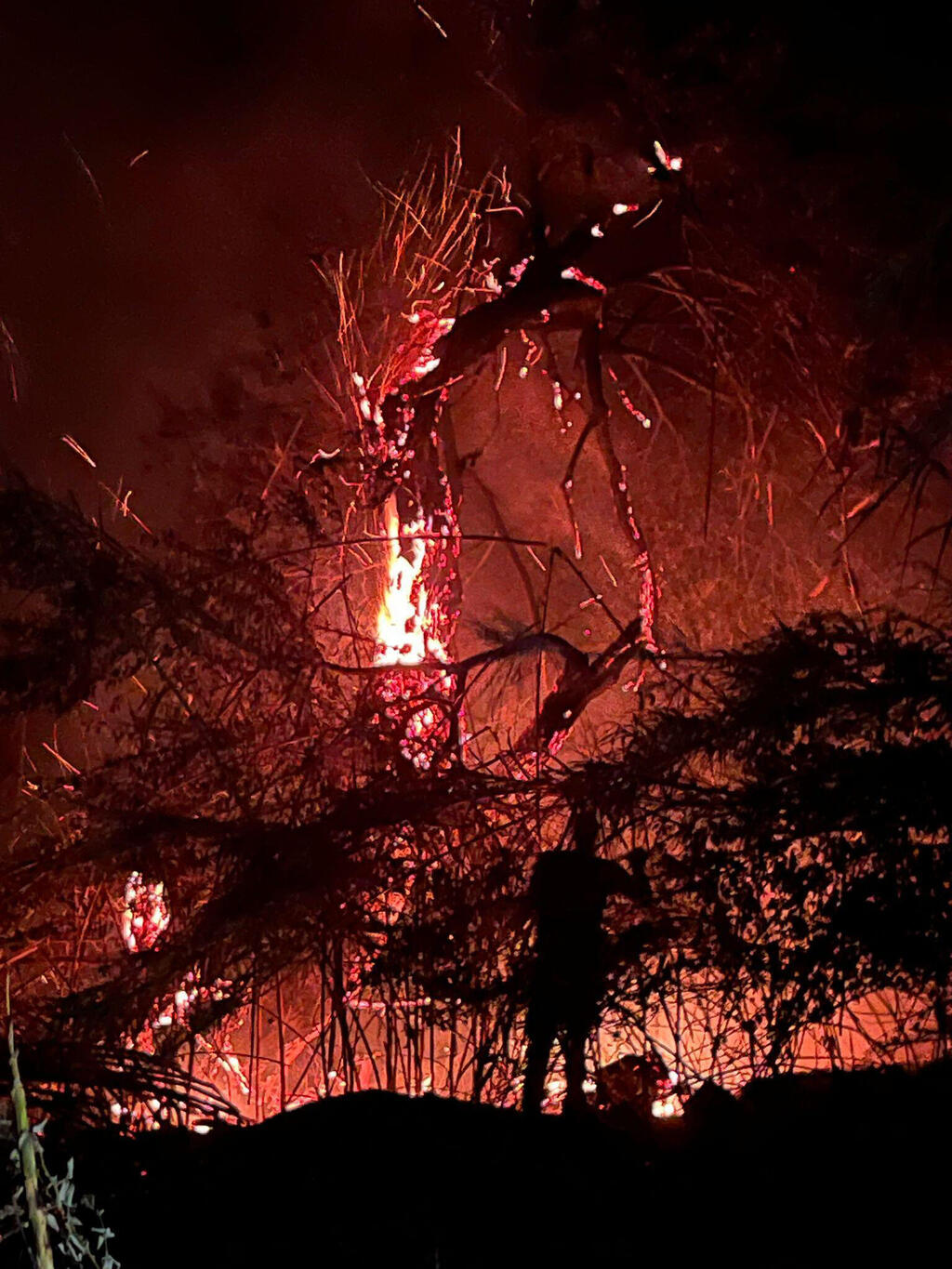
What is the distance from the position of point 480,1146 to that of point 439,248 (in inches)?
195

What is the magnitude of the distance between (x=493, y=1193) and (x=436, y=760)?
5.30 ft

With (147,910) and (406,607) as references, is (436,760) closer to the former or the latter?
(147,910)

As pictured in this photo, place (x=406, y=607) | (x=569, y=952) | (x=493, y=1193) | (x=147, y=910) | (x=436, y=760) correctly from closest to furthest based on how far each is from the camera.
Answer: (x=493, y=1193)
(x=569, y=952)
(x=436, y=760)
(x=147, y=910)
(x=406, y=607)

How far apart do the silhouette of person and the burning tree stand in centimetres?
8

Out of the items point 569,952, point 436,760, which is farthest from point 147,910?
point 569,952

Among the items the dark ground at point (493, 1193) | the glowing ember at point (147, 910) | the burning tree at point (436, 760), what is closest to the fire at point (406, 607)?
the burning tree at point (436, 760)

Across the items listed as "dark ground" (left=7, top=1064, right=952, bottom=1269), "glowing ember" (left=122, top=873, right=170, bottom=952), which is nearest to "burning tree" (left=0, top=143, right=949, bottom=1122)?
"glowing ember" (left=122, top=873, right=170, bottom=952)

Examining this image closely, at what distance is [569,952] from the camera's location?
431 cm

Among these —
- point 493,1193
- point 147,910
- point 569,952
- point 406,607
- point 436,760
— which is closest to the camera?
point 493,1193

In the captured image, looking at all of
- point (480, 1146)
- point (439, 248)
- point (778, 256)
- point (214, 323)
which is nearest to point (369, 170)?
point (439, 248)

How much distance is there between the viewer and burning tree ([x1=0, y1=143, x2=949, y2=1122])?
4105 millimetres

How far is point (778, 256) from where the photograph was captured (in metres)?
5.55

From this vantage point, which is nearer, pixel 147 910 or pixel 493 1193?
pixel 493 1193

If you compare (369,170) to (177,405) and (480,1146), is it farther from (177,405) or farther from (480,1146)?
(480,1146)
